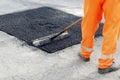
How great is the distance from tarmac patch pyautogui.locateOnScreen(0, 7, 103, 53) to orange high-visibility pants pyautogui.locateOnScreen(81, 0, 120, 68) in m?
0.85

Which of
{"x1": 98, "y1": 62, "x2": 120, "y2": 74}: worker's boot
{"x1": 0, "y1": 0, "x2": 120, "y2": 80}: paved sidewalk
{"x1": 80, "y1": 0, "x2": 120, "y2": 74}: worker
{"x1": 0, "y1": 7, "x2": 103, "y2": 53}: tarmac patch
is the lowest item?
{"x1": 0, "y1": 7, "x2": 103, "y2": 53}: tarmac patch

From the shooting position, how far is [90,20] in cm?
396

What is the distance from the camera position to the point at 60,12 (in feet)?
21.1

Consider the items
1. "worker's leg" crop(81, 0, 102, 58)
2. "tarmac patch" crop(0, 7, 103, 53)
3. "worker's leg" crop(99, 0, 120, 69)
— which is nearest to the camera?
"worker's leg" crop(99, 0, 120, 69)

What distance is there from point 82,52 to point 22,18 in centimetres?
209

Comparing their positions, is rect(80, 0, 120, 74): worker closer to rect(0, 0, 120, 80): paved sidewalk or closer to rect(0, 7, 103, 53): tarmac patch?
rect(0, 0, 120, 80): paved sidewalk

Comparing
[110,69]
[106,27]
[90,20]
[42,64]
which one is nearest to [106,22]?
[106,27]

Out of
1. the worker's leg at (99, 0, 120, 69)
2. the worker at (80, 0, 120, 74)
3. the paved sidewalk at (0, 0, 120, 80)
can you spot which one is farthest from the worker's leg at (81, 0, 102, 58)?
the paved sidewalk at (0, 0, 120, 80)

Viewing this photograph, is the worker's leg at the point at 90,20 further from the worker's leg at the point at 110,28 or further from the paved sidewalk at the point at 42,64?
the paved sidewalk at the point at 42,64

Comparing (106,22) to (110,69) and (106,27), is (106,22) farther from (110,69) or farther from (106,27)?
(110,69)

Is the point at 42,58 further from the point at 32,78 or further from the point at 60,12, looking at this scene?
the point at 60,12

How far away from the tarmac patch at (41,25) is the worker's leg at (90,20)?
2.11 feet

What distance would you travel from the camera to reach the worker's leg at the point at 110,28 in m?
3.71

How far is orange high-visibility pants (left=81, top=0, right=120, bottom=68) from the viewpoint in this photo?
373 cm
